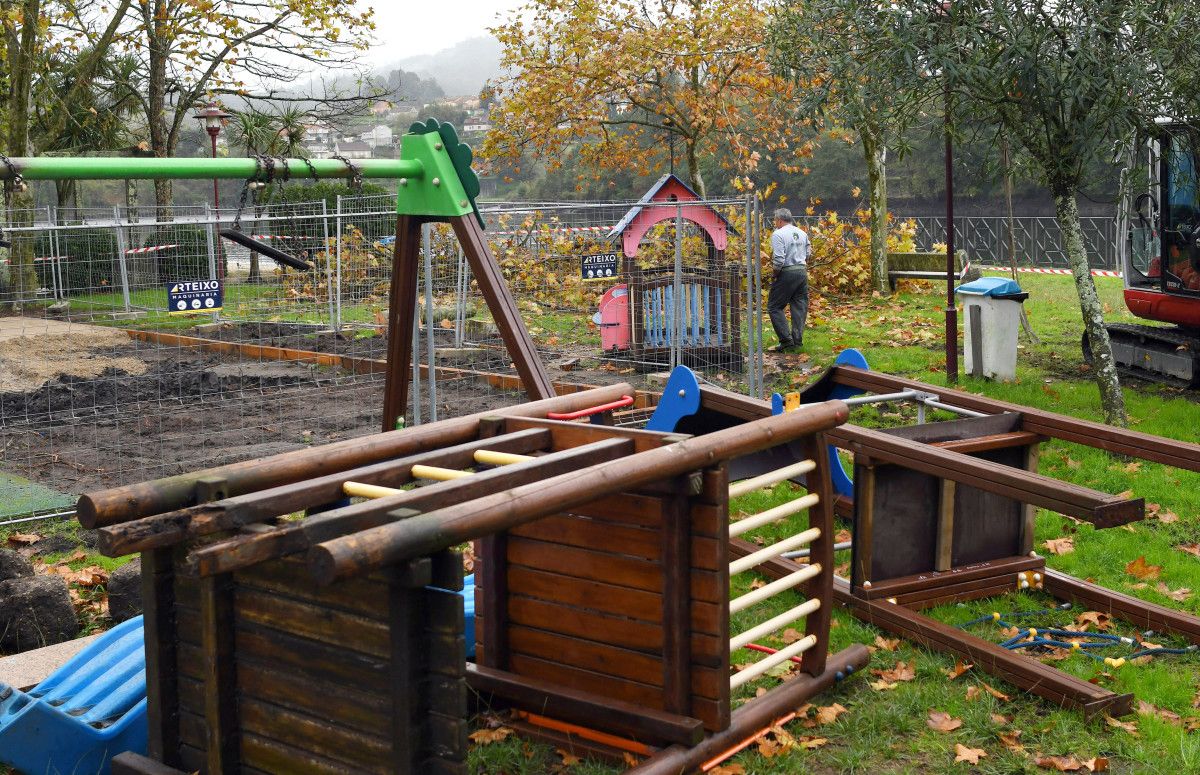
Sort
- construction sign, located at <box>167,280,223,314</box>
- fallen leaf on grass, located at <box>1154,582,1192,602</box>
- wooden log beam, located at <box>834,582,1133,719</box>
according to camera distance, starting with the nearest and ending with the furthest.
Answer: wooden log beam, located at <box>834,582,1133,719</box> < fallen leaf on grass, located at <box>1154,582,1192,602</box> < construction sign, located at <box>167,280,223,314</box>

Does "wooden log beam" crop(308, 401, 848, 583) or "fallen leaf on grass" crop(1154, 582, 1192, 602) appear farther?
"fallen leaf on grass" crop(1154, 582, 1192, 602)

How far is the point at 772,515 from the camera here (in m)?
4.05

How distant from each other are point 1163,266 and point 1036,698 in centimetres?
847

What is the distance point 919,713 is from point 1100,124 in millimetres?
6095

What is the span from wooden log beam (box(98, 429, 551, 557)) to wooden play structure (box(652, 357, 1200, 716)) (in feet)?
6.03

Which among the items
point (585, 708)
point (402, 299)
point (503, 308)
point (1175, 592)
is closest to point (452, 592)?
point (585, 708)

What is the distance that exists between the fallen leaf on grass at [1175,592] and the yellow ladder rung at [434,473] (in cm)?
384

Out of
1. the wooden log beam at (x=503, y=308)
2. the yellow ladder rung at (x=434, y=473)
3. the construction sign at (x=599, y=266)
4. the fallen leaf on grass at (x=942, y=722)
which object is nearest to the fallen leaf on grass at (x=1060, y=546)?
the fallen leaf on grass at (x=942, y=722)

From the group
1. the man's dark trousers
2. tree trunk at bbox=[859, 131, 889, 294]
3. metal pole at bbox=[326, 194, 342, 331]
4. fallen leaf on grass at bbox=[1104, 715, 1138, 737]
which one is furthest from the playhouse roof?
fallen leaf on grass at bbox=[1104, 715, 1138, 737]

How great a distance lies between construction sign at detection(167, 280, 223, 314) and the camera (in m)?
7.23

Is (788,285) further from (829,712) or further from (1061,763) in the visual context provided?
(1061,763)

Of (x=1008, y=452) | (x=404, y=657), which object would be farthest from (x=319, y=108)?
(x=404, y=657)

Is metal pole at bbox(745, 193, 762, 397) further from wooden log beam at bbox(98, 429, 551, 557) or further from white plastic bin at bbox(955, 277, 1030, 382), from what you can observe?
wooden log beam at bbox(98, 429, 551, 557)

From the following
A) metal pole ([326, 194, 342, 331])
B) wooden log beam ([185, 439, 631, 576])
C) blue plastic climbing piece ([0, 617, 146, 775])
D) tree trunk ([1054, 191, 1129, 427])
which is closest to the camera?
wooden log beam ([185, 439, 631, 576])
